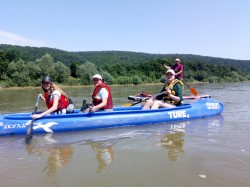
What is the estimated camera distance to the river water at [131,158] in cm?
378

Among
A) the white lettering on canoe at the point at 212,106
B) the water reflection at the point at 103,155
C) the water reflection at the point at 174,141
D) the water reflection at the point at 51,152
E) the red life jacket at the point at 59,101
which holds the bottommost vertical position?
the water reflection at the point at 51,152

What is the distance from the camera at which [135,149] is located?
17.2ft

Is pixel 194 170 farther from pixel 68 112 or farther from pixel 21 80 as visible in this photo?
pixel 21 80

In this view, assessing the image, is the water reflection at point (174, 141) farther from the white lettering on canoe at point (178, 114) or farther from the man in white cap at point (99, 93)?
the man in white cap at point (99, 93)

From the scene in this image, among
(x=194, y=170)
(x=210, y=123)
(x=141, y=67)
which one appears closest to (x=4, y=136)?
(x=194, y=170)

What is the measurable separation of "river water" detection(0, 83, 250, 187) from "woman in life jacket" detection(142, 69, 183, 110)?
131 centimetres

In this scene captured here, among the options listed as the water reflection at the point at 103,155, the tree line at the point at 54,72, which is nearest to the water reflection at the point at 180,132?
the water reflection at the point at 103,155

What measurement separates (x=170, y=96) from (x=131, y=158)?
380 centimetres

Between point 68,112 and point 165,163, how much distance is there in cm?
369

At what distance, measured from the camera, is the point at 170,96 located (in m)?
8.21

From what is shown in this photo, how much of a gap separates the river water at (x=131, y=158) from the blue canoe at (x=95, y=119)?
225 mm

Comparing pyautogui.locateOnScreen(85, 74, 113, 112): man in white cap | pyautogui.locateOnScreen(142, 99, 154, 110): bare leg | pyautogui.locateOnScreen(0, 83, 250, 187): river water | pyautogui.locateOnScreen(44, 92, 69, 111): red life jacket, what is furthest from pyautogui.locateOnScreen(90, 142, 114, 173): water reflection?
pyautogui.locateOnScreen(142, 99, 154, 110): bare leg

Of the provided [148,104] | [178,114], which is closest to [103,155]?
[148,104]

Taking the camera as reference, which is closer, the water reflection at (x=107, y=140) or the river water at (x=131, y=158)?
the river water at (x=131, y=158)
